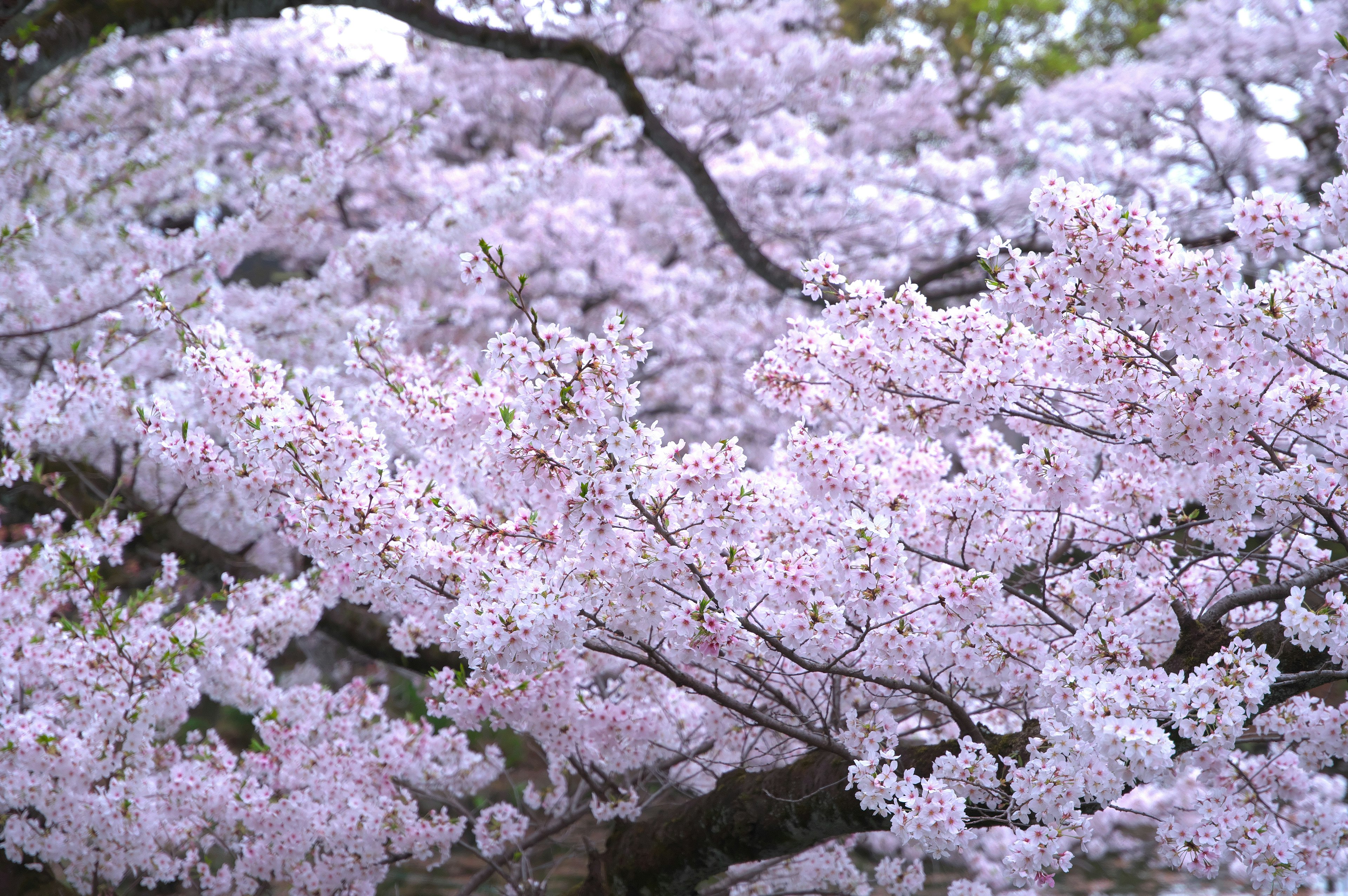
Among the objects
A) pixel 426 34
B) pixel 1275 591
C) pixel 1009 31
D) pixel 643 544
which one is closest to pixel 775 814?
pixel 643 544

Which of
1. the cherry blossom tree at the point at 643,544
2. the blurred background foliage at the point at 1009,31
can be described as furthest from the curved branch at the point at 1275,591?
the blurred background foliage at the point at 1009,31

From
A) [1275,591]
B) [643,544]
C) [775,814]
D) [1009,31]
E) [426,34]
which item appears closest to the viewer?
[643,544]

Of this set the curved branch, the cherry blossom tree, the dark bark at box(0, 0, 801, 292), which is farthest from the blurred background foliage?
the curved branch

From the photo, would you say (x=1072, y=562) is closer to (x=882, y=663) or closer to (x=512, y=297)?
(x=882, y=663)

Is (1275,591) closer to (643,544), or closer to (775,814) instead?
(775,814)

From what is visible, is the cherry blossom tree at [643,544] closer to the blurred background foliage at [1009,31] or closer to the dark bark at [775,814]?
the dark bark at [775,814]

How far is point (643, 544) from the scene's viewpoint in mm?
2604

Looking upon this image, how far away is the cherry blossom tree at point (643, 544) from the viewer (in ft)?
8.24

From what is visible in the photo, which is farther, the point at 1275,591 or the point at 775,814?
the point at 775,814

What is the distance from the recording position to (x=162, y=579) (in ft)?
14.5

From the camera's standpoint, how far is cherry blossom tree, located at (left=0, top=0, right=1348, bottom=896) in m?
2.51

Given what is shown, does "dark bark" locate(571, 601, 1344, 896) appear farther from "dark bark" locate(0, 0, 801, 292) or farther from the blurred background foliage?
the blurred background foliage

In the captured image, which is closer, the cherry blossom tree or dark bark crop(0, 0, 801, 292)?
the cherry blossom tree

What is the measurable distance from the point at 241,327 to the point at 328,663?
516 centimetres
